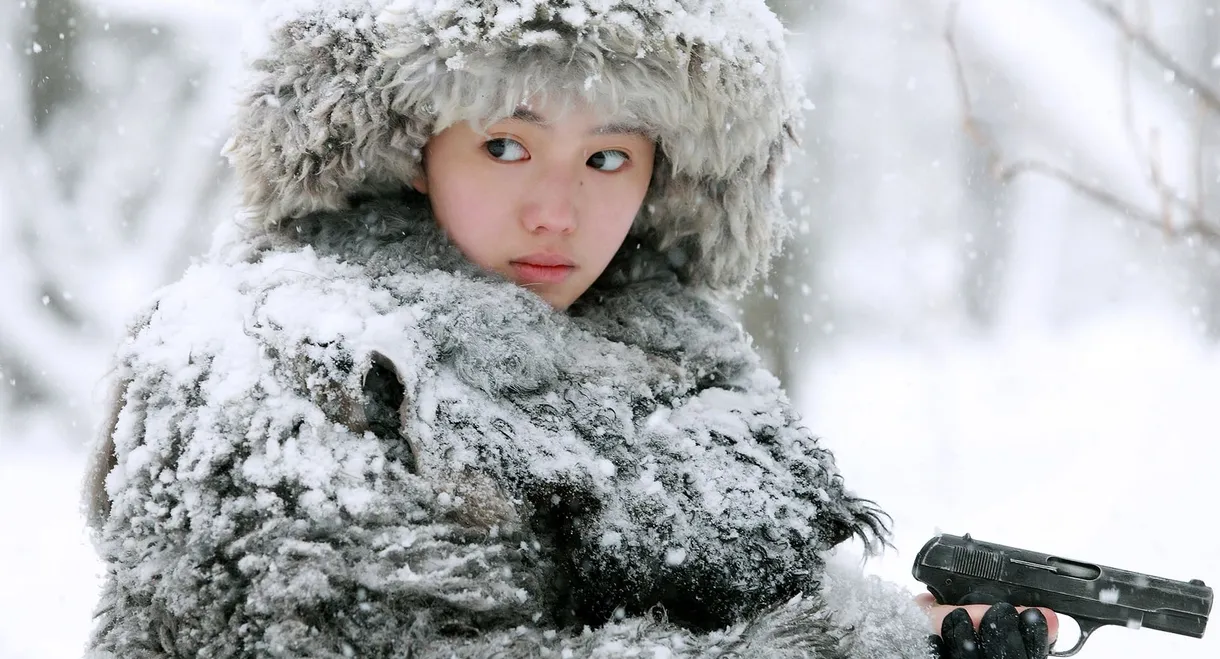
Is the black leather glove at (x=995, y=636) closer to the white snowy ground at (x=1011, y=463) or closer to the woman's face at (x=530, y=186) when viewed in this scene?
the woman's face at (x=530, y=186)

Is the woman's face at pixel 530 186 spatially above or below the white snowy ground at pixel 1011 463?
below

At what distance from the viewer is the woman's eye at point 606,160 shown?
1612 millimetres

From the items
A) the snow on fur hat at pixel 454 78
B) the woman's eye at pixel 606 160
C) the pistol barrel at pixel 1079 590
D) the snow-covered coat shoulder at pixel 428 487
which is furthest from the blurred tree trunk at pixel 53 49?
the pistol barrel at pixel 1079 590

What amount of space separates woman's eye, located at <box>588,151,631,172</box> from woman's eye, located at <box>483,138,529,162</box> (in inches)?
4.8

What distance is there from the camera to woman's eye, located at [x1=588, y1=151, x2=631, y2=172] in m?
1.61

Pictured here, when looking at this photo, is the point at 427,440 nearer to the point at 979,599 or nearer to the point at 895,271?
the point at 979,599

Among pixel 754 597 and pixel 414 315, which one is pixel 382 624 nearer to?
pixel 414 315

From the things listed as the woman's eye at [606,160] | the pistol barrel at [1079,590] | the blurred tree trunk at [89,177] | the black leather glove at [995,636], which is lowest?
the black leather glove at [995,636]

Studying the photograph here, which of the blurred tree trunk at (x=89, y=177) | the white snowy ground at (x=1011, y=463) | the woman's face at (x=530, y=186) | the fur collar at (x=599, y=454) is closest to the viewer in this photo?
the fur collar at (x=599, y=454)

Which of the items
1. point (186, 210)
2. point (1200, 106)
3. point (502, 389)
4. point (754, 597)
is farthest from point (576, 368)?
point (186, 210)

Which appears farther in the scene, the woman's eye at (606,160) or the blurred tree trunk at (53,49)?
the blurred tree trunk at (53,49)

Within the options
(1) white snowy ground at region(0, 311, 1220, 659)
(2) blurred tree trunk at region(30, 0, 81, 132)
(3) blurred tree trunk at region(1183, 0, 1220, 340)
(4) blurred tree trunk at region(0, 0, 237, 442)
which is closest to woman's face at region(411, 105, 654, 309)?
(1) white snowy ground at region(0, 311, 1220, 659)

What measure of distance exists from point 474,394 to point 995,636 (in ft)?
2.72

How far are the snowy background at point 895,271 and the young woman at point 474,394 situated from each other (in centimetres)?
299
